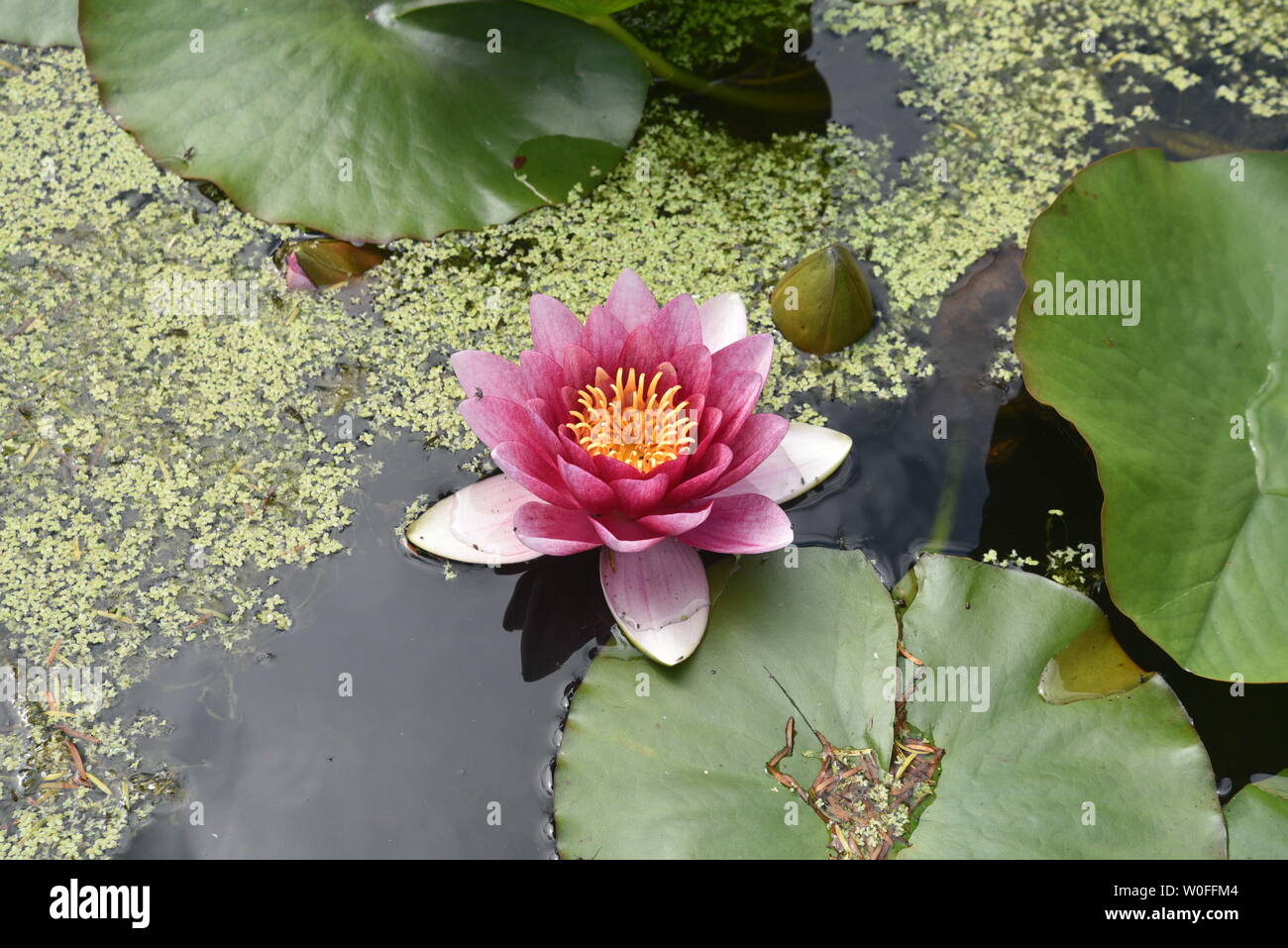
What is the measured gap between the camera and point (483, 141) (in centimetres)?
266

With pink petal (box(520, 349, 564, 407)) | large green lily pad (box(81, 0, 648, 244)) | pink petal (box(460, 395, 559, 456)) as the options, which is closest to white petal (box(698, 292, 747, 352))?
pink petal (box(520, 349, 564, 407))

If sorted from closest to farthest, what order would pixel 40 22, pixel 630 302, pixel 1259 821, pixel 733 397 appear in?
pixel 1259 821 < pixel 733 397 < pixel 630 302 < pixel 40 22

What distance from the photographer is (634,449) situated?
202 centimetres

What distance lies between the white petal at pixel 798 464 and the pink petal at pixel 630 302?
42cm

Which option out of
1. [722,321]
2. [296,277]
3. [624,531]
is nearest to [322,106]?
[296,277]

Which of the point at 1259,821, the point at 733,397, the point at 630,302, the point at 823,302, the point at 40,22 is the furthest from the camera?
the point at 40,22

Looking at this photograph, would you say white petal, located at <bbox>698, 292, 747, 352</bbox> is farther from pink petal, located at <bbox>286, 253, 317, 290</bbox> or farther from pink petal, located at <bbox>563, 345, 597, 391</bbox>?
pink petal, located at <bbox>286, 253, 317, 290</bbox>

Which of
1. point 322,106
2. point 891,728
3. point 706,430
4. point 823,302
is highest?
point 322,106

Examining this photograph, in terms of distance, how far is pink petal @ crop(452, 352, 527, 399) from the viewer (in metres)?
2.01

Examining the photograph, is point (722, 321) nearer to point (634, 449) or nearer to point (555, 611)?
point (634, 449)

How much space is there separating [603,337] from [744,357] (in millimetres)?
306

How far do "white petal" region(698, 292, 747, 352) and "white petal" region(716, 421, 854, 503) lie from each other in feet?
0.84
